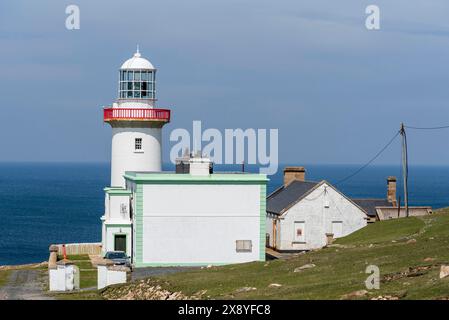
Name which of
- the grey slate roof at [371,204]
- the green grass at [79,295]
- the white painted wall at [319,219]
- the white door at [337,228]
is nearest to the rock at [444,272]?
the green grass at [79,295]

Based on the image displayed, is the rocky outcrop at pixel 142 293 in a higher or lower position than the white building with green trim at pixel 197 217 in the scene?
lower

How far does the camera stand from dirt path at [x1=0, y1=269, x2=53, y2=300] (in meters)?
39.0

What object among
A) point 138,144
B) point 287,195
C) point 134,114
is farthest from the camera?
point 287,195

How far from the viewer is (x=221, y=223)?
49.2m

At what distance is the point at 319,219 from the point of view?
5647 centimetres

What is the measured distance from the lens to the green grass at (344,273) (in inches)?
1166

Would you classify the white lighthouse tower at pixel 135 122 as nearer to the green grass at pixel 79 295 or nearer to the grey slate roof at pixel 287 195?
the grey slate roof at pixel 287 195

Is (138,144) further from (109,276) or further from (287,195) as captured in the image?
(109,276)

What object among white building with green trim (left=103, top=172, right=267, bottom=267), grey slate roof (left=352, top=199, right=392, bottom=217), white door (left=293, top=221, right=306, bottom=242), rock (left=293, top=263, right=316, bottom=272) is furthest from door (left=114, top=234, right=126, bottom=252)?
rock (left=293, top=263, right=316, bottom=272)

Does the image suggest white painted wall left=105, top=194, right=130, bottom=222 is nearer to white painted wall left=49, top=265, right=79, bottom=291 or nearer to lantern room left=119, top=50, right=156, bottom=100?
lantern room left=119, top=50, right=156, bottom=100

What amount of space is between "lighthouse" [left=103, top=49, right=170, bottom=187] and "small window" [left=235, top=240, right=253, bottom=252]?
1079 cm

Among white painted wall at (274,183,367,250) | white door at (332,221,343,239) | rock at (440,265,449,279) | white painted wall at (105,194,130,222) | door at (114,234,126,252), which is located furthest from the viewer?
white door at (332,221,343,239)

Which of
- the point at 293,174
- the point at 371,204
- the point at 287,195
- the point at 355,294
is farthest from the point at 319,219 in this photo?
the point at 355,294

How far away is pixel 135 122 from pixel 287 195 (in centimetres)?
958
